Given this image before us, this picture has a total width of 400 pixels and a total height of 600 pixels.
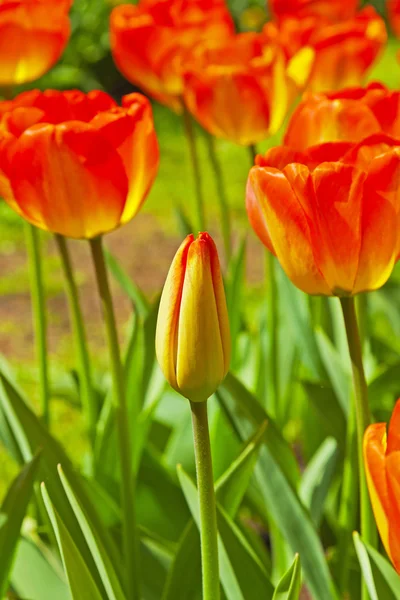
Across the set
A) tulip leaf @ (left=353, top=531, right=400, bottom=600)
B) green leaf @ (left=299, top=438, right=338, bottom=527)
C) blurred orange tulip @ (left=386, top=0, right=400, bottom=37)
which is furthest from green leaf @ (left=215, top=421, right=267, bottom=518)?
blurred orange tulip @ (left=386, top=0, right=400, bottom=37)

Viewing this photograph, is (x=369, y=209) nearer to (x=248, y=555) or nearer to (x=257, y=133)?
(x=248, y=555)

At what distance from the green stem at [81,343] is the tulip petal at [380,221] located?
1.57 ft

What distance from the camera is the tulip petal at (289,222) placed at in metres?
0.76

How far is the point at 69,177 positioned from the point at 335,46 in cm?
69

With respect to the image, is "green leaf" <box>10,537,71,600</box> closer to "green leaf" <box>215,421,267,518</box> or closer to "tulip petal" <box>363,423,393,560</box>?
"green leaf" <box>215,421,267,518</box>

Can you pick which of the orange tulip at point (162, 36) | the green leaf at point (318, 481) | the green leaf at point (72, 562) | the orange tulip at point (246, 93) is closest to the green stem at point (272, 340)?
the green leaf at point (318, 481)

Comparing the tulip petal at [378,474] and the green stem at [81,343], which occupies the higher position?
the tulip petal at [378,474]

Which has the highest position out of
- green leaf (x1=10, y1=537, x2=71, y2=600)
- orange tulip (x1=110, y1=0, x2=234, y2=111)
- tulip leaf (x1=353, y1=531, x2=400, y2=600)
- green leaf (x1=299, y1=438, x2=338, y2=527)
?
orange tulip (x1=110, y1=0, x2=234, y2=111)

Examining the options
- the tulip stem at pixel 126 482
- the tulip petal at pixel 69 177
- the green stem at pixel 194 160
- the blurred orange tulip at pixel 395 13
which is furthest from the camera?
the blurred orange tulip at pixel 395 13

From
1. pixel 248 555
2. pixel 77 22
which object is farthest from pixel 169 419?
pixel 77 22

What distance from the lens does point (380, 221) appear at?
2.54ft

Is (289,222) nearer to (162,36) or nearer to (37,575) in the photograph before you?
(37,575)

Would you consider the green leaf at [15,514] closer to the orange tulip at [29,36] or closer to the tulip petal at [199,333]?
the tulip petal at [199,333]

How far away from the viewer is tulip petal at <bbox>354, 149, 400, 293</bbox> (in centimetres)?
76
